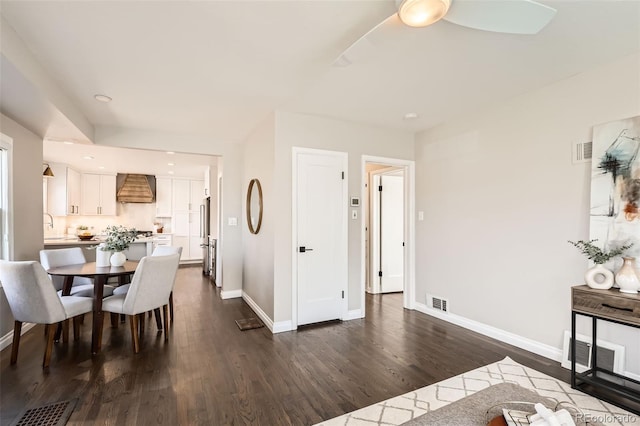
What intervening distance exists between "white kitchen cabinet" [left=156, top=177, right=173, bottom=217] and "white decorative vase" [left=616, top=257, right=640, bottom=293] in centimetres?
913

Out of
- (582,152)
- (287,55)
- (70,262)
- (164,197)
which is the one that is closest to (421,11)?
(287,55)

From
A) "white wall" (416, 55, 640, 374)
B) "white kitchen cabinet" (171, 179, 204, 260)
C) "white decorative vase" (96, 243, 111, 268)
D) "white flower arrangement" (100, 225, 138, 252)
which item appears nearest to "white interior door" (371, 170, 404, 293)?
"white wall" (416, 55, 640, 374)

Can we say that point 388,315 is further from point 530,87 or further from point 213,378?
point 530,87

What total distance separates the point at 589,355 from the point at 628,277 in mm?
787

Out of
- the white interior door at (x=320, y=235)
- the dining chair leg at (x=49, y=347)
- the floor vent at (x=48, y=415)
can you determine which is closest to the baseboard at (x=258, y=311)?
the white interior door at (x=320, y=235)

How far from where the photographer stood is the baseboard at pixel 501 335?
280cm

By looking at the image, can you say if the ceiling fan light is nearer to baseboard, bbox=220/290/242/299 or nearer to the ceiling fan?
the ceiling fan

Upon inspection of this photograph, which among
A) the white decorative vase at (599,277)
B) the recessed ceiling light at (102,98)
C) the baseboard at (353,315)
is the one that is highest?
the recessed ceiling light at (102,98)

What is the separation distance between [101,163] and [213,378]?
6.54m

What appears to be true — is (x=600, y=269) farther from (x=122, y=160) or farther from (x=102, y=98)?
(x=122, y=160)

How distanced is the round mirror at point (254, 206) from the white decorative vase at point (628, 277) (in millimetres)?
3537

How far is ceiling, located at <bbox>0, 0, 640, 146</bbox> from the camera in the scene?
6.14 ft

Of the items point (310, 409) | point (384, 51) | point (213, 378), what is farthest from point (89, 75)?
point (310, 409)

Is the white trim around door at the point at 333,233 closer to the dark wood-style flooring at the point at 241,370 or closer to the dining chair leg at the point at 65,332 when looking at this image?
the dark wood-style flooring at the point at 241,370
